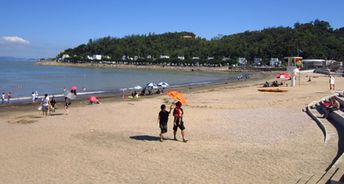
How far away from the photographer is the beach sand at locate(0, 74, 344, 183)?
8648 mm

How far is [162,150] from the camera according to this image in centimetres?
1115

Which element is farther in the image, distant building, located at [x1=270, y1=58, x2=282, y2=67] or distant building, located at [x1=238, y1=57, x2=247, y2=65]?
distant building, located at [x1=238, y1=57, x2=247, y2=65]

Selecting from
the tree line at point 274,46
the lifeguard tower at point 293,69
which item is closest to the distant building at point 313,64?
the tree line at point 274,46

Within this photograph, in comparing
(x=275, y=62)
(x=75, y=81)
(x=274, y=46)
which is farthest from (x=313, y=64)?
(x=75, y=81)

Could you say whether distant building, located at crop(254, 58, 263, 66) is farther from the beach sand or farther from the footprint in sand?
the footprint in sand

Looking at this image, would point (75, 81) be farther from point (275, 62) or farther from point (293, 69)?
point (275, 62)

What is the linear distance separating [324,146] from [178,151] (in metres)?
4.15

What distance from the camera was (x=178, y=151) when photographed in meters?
11.0

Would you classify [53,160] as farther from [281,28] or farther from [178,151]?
[281,28]

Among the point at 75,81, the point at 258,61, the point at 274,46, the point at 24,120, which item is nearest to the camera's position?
the point at 24,120

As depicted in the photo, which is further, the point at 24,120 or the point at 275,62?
the point at 275,62

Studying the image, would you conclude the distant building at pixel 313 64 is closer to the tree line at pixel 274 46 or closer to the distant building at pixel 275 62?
the tree line at pixel 274 46

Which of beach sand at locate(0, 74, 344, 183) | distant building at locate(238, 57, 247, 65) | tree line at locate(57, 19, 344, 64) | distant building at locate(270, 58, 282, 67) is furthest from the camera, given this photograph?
distant building at locate(238, 57, 247, 65)

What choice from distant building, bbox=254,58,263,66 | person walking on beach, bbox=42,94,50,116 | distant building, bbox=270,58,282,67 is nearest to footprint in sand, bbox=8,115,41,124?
person walking on beach, bbox=42,94,50,116
